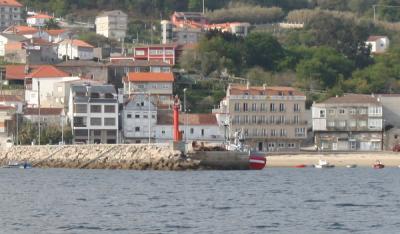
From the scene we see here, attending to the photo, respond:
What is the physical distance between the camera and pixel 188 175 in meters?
69.5

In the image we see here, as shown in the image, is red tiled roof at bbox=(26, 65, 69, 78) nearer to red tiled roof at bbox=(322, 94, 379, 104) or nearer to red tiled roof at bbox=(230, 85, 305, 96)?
red tiled roof at bbox=(230, 85, 305, 96)

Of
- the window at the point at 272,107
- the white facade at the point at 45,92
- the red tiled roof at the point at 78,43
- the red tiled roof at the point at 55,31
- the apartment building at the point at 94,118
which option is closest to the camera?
the apartment building at the point at 94,118

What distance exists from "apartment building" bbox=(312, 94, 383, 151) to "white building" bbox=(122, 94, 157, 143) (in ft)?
34.9

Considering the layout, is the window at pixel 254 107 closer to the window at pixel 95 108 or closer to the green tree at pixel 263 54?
the window at pixel 95 108

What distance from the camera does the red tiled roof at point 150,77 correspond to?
323 ft

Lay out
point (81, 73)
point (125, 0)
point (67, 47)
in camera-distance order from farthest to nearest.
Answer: point (125, 0) < point (67, 47) < point (81, 73)

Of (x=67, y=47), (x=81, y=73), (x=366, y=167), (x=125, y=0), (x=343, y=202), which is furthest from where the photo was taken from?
(x=125, y=0)

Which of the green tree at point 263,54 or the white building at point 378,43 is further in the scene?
the white building at point 378,43

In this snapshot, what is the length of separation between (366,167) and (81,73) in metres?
28.1

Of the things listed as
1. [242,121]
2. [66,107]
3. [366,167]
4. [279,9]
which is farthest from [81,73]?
[279,9]

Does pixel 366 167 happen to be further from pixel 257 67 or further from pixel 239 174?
pixel 257 67

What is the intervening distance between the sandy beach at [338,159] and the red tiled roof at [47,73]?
65.2 ft

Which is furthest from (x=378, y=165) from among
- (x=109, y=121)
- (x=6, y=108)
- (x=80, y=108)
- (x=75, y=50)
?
(x=75, y=50)

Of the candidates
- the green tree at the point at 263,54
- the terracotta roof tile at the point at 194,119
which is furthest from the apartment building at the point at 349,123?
the green tree at the point at 263,54
